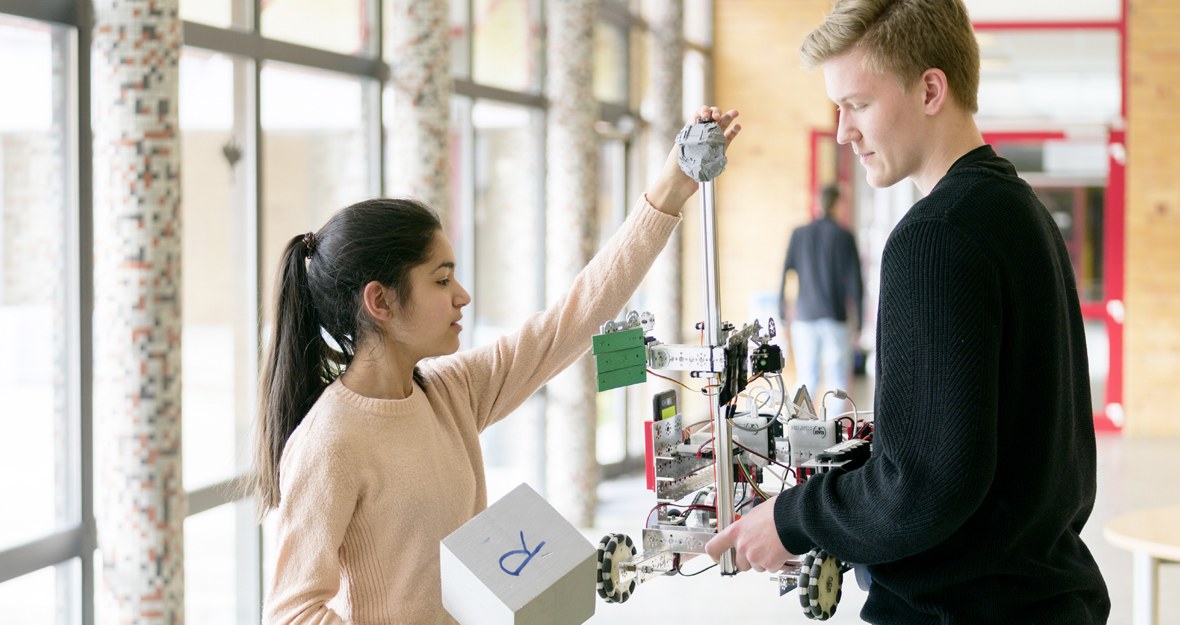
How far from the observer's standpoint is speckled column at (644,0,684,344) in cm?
679

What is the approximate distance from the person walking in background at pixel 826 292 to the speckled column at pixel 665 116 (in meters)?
0.69

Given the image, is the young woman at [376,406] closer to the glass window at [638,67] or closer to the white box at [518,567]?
the white box at [518,567]

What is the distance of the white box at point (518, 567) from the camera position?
1.31m

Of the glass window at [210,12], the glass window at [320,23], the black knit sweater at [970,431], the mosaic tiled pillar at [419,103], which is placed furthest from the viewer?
the mosaic tiled pillar at [419,103]

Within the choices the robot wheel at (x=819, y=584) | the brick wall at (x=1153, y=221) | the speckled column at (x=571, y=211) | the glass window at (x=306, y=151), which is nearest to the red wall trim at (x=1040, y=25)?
the brick wall at (x=1153, y=221)

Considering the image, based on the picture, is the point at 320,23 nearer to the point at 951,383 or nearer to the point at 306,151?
the point at 306,151

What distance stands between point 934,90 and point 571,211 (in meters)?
4.08

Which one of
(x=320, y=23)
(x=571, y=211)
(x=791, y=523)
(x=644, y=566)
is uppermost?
(x=320, y=23)

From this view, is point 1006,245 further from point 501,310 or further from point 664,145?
point 664,145

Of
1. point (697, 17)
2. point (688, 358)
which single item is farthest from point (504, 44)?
point (688, 358)

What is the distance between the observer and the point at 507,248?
5.50 meters

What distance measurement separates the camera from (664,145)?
22.6 ft

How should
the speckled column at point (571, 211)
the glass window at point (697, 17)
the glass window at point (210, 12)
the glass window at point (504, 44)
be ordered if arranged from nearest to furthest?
the glass window at point (210, 12) < the glass window at point (504, 44) < the speckled column at point (571, 211) < the glass window at point (697, 17)

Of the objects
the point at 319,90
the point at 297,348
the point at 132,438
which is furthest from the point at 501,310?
the point at 297,348
